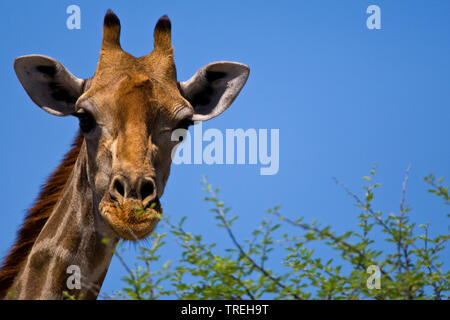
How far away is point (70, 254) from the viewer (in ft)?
25.2

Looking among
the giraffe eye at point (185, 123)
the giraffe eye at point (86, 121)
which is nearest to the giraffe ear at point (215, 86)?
the giraffe eye at point (185, 123)

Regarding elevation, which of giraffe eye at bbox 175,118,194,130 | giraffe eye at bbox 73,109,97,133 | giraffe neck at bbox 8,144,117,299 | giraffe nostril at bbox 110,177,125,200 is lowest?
giraffe neck at bbox 8,144,117,299

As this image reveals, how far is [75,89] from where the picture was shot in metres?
8.63

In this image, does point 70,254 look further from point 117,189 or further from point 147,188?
point 147,188

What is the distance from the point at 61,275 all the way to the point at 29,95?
2.64m

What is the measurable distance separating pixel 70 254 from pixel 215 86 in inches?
129

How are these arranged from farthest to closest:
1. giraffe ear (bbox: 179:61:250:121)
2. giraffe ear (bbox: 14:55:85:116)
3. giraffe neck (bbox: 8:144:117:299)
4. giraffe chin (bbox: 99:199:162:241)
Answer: giraffe ear (bbox: 179:61:250:121)
giraffe ear (bbox: 14:55:85:116)
giraffe neck (bbox: 8:144:117:299)
giraffe chin (bbox: 99:199:162:241)

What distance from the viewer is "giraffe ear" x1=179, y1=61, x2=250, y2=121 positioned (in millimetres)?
9141

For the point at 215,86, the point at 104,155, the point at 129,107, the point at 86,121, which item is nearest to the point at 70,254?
the point at 104,155

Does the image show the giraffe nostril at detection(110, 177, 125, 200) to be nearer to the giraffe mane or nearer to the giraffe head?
the giraffe head

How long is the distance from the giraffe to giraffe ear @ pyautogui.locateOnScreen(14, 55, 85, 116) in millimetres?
14

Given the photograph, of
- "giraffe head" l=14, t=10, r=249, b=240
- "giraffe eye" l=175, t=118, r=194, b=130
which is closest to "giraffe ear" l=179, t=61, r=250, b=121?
"giraffe head" l=14, t=10, r=249, b=240

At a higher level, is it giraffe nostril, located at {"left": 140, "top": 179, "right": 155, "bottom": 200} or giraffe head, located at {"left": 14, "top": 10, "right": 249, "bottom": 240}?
giraffe head, located at {"left": 14, "top": 10, "right": 249, "bottom": 240}

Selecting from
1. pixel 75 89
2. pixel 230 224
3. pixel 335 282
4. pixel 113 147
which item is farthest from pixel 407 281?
pixel 75 89
